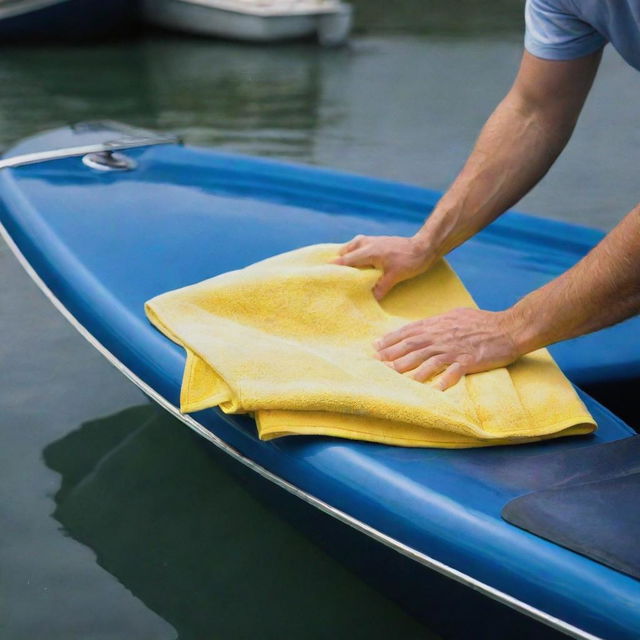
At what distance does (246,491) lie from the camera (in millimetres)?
1891

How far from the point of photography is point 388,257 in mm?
1706

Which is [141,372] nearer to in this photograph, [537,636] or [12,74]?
[537,636]

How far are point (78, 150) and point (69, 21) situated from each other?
5.27 meters

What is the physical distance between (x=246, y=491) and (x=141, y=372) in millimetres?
377

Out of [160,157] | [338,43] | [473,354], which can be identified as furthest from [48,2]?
[473,354]

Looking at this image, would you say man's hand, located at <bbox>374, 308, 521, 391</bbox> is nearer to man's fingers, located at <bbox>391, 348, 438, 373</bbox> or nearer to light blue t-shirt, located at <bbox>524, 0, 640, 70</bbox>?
man's fingers, located at <bbox>391, 348, 438, 373</bbox>

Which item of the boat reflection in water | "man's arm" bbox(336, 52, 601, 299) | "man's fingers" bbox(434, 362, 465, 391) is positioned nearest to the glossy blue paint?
"man's fingers" bbox(434, 362, 465, 391)

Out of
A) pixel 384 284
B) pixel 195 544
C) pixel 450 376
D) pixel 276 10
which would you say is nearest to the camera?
pixel 450 376

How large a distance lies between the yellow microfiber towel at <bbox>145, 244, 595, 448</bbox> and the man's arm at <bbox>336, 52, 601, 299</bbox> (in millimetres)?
72

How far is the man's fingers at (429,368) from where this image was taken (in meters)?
1.41

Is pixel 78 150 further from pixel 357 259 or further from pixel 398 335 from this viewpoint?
pixel 398 335

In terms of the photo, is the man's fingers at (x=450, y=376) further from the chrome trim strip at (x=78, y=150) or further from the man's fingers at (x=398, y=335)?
the chrome trim strip at (x=78, y=150)

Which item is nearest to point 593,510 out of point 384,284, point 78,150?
point 384,284

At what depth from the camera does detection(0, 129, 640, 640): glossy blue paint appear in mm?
1164
